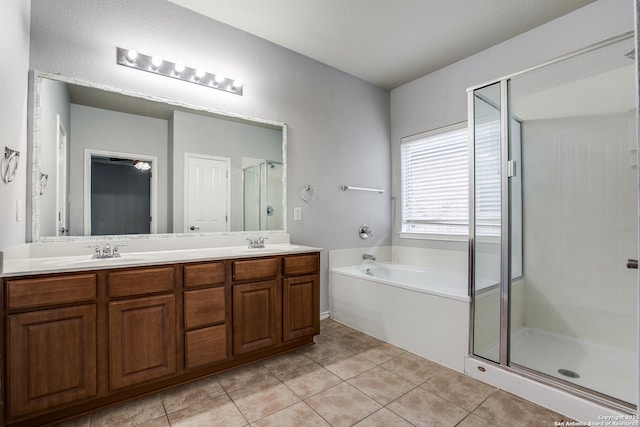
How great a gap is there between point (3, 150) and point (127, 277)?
81cm

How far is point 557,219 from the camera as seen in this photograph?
7.47 feet

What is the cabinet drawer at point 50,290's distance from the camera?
4.50ft

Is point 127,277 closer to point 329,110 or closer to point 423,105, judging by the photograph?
point 329,110

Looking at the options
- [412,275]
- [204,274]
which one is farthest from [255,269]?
[412,275]

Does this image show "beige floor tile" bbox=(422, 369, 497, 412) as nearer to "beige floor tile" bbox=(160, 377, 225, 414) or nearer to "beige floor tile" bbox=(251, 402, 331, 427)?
"beige floor tile" bbox=(251, 402, 331, 427)

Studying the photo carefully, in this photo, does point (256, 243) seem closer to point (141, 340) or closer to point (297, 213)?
point (297, 213)

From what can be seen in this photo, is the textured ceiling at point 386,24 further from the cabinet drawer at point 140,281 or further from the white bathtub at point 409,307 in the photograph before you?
the white bathtub at point 409,307

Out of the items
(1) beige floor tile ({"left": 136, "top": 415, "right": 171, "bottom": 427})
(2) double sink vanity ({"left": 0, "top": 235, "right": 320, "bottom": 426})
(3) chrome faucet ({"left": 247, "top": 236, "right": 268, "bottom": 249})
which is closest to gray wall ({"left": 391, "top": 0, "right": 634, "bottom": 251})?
(3) chrome faucet ({"left": 247, "top": 236, "right": 268, "bottom": 249})

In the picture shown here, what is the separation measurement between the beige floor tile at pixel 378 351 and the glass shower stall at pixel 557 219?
0.60 m

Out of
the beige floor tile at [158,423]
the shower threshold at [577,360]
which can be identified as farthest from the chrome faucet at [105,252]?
the shower threshold at [577,360]

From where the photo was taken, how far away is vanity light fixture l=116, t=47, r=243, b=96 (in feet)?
6.90

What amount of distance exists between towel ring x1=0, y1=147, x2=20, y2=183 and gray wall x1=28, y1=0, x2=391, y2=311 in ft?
2.23

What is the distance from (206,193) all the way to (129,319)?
3.53 ft

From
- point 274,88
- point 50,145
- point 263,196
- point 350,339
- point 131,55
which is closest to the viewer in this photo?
point 50,145
